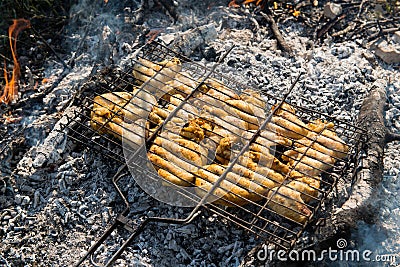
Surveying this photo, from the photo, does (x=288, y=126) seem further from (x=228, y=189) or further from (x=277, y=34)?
(x=277, y=34)

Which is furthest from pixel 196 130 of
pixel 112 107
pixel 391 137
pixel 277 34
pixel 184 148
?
pixel 277 34

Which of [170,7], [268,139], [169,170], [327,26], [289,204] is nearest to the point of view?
[289,204]

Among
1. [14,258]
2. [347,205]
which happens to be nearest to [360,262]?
[347,205]

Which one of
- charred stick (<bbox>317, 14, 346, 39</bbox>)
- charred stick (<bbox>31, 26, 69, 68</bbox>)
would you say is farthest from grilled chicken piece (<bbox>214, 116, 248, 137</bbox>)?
charred stick (<bbox>31, 26, 69, 68</bbox>)

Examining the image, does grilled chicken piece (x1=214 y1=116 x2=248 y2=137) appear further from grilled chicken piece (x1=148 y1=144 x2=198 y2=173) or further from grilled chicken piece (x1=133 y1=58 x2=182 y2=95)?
grilled chicken piece (x1=133 y1=58 x2=182 y2=95)

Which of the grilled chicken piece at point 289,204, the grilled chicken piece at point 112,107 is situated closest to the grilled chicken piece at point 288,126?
the grilled chicken piece at point 289,204

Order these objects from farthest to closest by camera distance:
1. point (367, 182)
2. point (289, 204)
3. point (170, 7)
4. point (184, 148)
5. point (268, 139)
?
1. point (170, 7)
2. point (268, 139)
3. point (184, 148)
4. point (367, 182)
5. point (289, 204)
